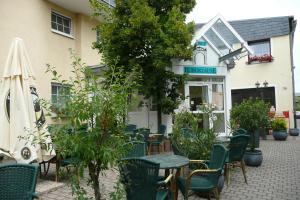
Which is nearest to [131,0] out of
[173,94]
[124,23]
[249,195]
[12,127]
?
[124,23]

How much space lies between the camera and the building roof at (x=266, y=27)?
19.9m

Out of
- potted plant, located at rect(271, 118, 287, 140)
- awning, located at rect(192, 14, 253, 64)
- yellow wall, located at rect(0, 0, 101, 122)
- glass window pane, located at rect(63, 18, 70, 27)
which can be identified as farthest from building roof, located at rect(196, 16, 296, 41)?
glass window pane, located at rect(63, 18, 70, 27)

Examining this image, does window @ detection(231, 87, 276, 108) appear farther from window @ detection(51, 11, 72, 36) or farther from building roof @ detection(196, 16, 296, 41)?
window @ detection(51, 11, 72, 36)

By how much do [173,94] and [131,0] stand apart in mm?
3527

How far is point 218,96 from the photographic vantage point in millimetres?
13992

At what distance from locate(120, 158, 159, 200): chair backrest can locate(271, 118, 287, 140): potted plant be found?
1293cm

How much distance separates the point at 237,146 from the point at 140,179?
3305mm

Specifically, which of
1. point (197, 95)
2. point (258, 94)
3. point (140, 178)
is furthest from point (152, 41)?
point (258, 94)

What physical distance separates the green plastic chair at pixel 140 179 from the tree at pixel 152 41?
634cm

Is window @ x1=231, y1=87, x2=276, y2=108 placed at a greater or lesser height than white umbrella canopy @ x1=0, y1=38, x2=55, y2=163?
greater

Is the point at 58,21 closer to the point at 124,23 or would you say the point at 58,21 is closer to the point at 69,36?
the point at 69,36

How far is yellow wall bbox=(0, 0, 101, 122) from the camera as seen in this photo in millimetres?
10805

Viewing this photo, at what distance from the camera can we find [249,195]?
19.6 feet

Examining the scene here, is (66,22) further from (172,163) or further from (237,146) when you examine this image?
(172,163)
